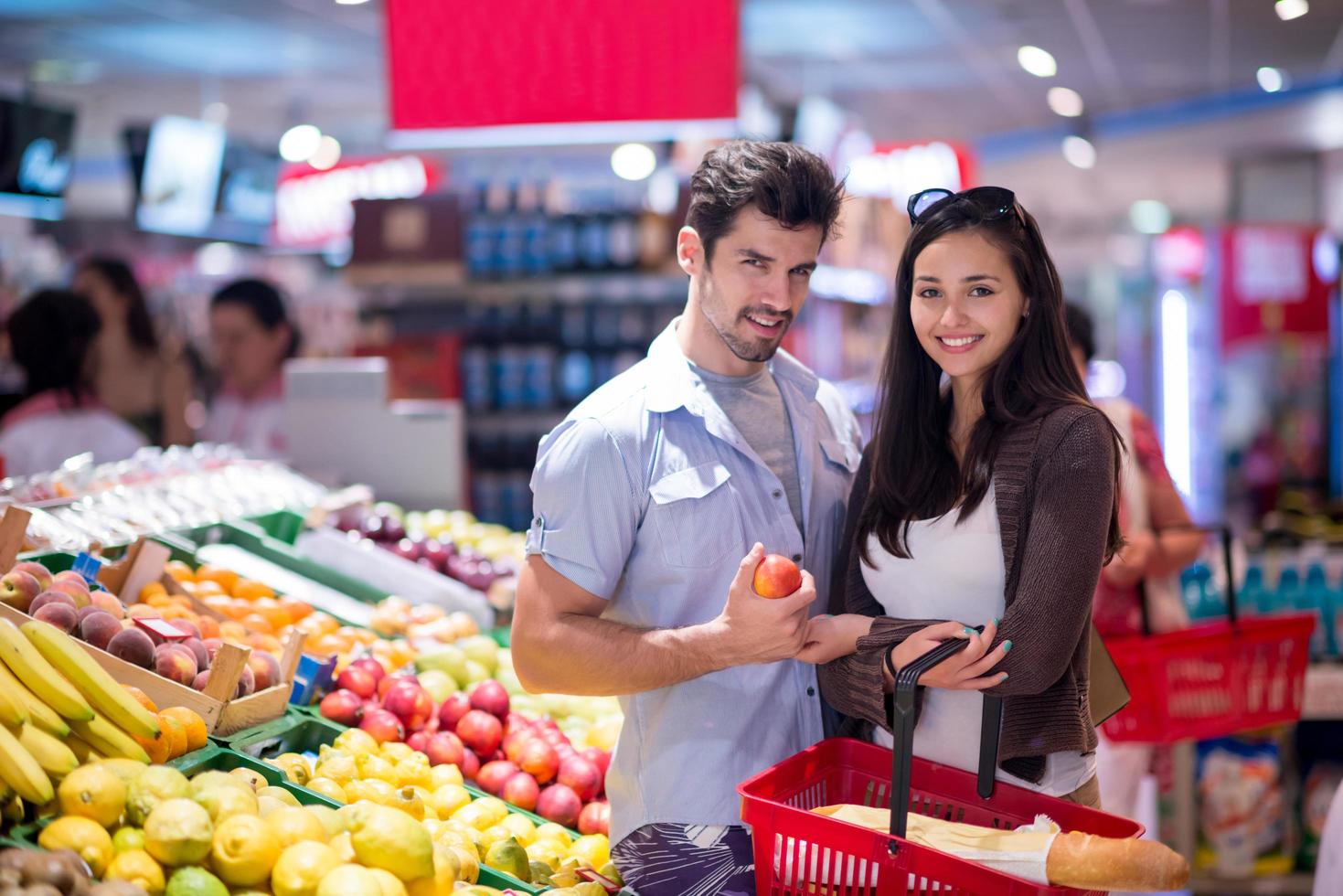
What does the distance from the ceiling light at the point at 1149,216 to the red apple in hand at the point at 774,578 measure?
1984 cm

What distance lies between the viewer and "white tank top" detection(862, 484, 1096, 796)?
7.38 ft

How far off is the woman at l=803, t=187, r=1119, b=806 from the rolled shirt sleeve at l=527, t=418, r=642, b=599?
41cm

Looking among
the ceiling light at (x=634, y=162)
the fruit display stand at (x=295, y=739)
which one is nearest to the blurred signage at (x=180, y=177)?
the ceiling light at (x=634, y=162)

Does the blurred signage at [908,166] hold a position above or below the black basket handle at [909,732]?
above

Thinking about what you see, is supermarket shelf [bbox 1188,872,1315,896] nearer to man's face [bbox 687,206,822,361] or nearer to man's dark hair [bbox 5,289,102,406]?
man's face [bbox 687,206,822,361]

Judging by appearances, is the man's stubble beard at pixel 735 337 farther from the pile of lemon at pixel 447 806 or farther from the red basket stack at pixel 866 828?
the pile of lemon at pixel 447 806

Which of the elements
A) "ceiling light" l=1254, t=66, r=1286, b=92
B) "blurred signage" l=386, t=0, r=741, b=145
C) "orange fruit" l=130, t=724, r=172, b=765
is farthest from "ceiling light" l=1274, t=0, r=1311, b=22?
"orange fruit" l=130, t=724, r=172, b=765

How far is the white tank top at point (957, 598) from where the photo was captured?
225 centimetres

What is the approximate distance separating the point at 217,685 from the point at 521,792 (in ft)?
2.55

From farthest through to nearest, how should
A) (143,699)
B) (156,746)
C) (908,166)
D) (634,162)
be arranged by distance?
(634,162), (908,166), (143,699), (156,746)

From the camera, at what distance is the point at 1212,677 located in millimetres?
3600

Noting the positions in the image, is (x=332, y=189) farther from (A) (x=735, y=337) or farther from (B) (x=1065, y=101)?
(A) (x=735, y=337)

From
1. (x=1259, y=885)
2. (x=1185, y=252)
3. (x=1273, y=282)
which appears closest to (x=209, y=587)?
(x=1259, y=885)

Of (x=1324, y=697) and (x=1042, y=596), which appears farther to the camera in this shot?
(x=1324, y=697)
